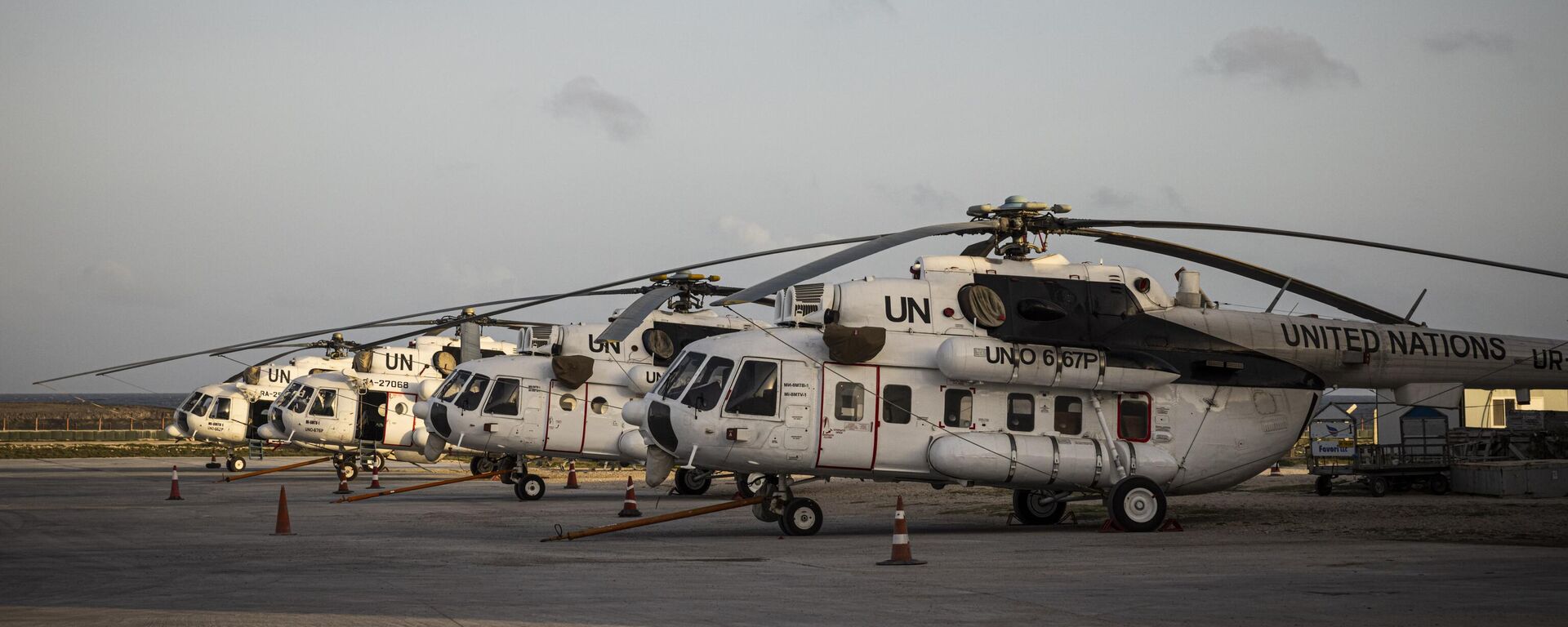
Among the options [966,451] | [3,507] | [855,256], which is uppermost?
[855,256]


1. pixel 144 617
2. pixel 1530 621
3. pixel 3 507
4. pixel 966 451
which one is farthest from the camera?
pixel 3 507

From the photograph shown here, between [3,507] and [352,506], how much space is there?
19.1 ft

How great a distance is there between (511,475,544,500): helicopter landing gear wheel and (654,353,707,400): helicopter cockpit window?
10.4 metres

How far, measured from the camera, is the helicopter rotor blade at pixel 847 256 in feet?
43.1

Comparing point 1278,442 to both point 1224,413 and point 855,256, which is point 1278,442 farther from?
point 855,256

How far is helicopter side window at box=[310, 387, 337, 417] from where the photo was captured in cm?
3512

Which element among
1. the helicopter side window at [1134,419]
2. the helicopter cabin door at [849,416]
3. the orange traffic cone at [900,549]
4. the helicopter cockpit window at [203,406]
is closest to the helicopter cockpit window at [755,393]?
Answer: the helicopter cabin door at [849,416]

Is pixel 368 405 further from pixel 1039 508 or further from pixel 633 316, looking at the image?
pixel 1039 508

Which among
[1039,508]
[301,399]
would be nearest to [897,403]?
[1039,508]

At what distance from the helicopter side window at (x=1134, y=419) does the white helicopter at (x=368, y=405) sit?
21350mm

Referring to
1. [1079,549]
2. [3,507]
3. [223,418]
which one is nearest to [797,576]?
[1079,549]

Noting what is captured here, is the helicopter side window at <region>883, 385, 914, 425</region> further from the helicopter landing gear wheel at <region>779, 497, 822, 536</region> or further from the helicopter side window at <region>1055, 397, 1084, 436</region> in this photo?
the helicopter side window at <region>1055, 397, 1084, 436</region>

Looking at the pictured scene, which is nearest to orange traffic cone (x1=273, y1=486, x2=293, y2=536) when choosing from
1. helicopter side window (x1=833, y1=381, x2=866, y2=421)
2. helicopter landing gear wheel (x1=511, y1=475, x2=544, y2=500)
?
helicopter side window (x1=833, y1=381, x2=866, y2=421)

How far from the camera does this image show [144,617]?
9.05 m
